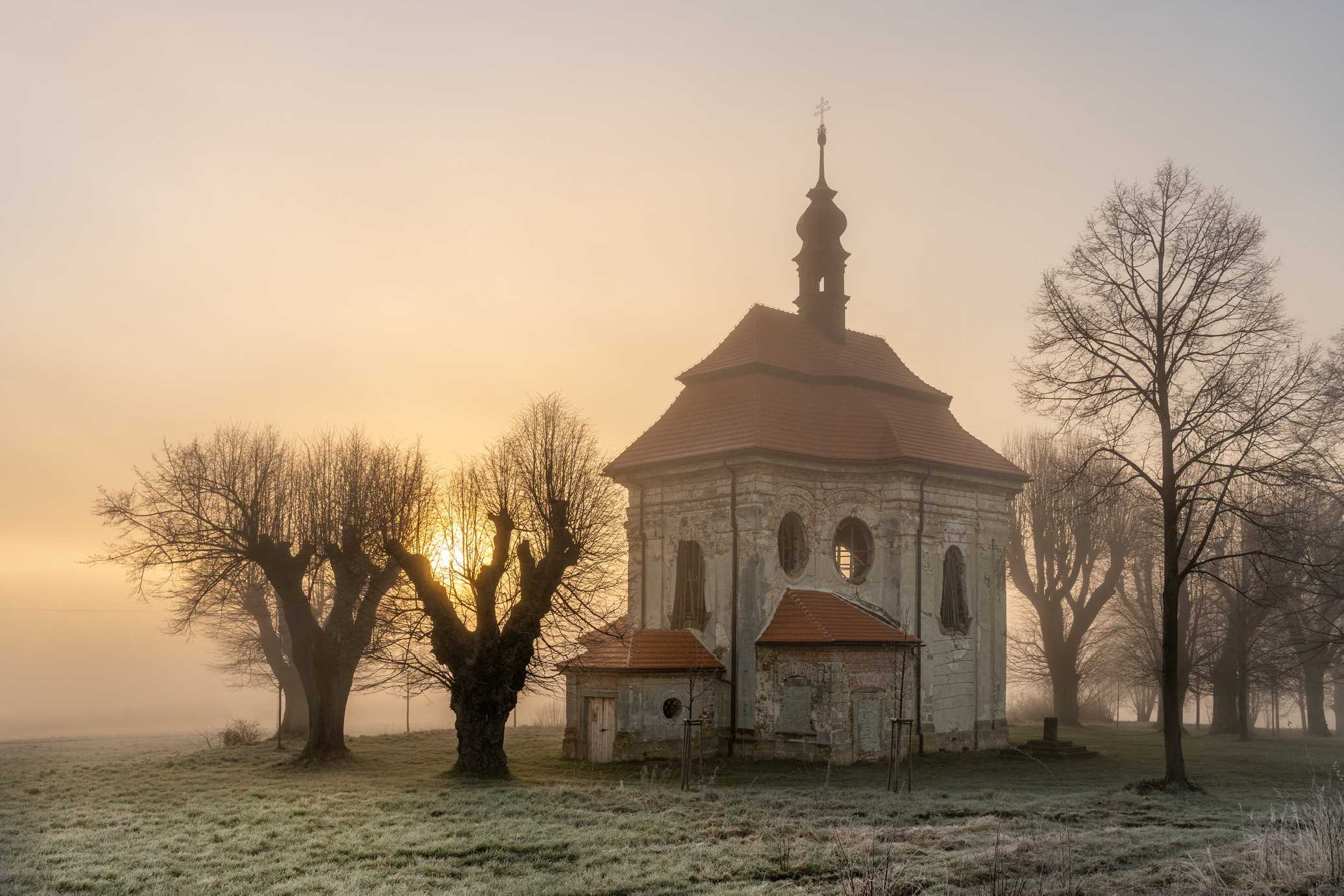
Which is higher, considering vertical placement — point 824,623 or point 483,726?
point 824,623

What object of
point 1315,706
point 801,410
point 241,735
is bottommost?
point 1315,706

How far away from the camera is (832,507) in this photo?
87.2 ft

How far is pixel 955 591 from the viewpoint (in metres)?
27.9

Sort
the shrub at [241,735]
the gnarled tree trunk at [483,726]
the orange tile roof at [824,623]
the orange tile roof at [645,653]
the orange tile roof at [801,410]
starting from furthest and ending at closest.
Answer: the shrub at [241,735] < the orange tile roof at [801,410] < the orange tile roof at [645,653] < the orange tile roof at [824,623] < the gnarled tree trunk at [483,726]

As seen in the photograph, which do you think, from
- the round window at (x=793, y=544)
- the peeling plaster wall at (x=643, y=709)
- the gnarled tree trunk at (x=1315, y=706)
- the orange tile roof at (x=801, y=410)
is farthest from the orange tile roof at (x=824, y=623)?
the gnarled tree trunk at (x=1315, y=706)

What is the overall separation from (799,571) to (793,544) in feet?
2.37

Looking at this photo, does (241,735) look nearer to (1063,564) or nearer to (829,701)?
(829,701)

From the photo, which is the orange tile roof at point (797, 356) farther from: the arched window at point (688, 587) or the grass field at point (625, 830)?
Answer: the grass field at point (625, 830)

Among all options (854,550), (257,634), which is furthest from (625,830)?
(257,634)

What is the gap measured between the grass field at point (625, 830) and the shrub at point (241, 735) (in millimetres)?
5934

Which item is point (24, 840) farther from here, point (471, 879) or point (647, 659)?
point (647, 659)

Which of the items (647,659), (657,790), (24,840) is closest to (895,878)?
(657,790)

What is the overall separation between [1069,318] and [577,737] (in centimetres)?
1473

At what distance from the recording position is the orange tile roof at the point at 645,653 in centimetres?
2417
